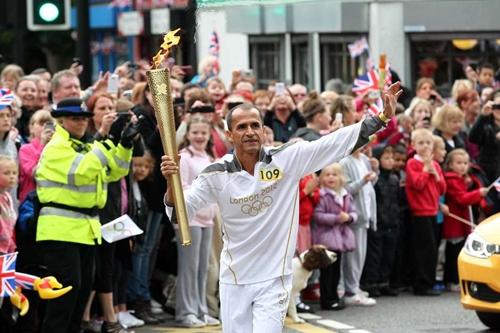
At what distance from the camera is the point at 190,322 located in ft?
45.3

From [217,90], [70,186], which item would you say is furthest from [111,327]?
[217,90]

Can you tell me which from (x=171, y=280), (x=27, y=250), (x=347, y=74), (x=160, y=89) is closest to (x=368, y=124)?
(x=160, y=89)

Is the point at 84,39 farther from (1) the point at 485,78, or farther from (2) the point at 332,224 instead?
(1) the point at 485,78

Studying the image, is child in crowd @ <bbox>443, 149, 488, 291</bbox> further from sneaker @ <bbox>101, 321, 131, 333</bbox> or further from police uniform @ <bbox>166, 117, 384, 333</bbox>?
police uniform @ <bbox>166, 117, 384, 333</bbox>

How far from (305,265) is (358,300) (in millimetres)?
1425

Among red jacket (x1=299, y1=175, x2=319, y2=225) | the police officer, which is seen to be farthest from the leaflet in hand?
red jacket (x1=299, y1=175, x2=319, y2=225)

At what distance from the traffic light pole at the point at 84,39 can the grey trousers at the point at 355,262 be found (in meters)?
3.68

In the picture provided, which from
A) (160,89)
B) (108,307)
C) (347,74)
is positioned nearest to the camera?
(160,89)

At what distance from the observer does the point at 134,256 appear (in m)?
13.8

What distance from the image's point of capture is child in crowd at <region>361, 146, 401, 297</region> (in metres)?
15.8

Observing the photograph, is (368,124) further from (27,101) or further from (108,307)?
(27,101)

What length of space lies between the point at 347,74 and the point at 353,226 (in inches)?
647

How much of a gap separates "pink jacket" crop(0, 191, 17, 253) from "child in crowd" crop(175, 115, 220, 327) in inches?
86.8

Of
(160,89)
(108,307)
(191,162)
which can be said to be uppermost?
(160,89)
